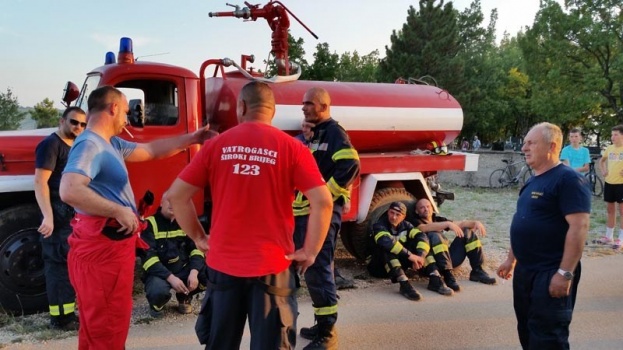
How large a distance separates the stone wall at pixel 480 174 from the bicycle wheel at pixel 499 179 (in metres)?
0.19

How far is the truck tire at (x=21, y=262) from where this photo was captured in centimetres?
417

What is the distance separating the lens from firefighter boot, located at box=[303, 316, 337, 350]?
3559 mm

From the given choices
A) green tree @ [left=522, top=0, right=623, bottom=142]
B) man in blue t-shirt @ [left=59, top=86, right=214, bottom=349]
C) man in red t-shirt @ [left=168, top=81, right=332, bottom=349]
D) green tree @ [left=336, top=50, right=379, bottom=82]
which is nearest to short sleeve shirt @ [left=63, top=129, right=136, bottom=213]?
man in blue t-shirt @ [left=59, top=86, right=214, bottom=349]

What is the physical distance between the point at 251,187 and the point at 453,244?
3880mm

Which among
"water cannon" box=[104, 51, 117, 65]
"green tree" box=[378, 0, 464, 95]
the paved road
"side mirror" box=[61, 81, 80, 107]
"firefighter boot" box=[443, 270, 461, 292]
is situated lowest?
the paved road

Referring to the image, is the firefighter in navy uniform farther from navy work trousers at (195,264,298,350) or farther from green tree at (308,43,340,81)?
green tree at (308,43,340,81)

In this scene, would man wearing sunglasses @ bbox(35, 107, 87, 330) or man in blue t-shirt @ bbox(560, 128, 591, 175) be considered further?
man in blue t-shirt @ bbox(560, 128, 591, 175)

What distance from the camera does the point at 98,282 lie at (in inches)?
99.6

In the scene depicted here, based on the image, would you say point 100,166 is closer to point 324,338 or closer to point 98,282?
point 98,282

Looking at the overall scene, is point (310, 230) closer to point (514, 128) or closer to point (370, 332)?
point (370, 332)

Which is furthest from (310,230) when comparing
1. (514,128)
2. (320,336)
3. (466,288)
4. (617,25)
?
(514,128)

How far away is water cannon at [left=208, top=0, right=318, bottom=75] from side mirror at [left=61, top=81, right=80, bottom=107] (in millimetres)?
1657

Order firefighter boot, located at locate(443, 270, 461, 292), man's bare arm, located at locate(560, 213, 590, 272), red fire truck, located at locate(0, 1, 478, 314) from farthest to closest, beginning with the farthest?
firefighter boot, located at locate(443, 270, 461, 292) < red fire truck, located at locate(0, 1, 478, 314) < man's bare arm, located at locate(560, 213, 590, 272)

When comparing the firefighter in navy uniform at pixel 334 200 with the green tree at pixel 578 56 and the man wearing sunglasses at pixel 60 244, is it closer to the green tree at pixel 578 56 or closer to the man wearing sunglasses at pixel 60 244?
the man wearing sunglasses at pixel 60 244
